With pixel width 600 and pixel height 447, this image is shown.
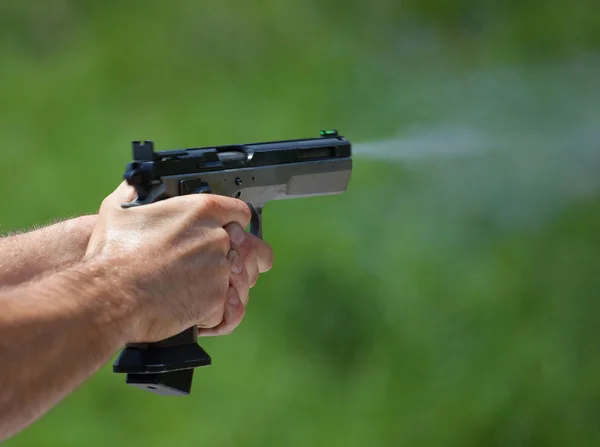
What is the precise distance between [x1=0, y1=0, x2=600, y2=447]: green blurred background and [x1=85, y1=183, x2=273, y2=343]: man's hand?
2.09 feet

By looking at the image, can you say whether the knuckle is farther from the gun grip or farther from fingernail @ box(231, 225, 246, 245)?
the gun grip

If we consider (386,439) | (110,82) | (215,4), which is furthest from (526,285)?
(110,82)

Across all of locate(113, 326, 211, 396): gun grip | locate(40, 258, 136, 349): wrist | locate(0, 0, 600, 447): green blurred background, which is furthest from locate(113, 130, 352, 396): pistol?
locate(0, 0, 600, 447): green blurred background

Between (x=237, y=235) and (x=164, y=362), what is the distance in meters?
0.19

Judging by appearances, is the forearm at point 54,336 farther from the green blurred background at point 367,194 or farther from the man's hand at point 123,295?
the green blurred background at point 367,194

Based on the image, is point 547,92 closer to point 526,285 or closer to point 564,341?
point 526,285

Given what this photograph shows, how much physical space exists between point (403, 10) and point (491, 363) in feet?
2.48

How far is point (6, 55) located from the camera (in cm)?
189

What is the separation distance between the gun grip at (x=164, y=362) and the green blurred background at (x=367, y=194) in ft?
2.36

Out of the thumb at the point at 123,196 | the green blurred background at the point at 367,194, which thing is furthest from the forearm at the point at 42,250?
the green blurred background at the point at 367,194

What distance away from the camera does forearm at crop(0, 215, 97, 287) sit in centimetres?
113

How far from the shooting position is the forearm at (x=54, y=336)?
771mm

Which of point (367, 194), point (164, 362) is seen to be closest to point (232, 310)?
point (164, 362)

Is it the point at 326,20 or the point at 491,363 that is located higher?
the point at 326,20
